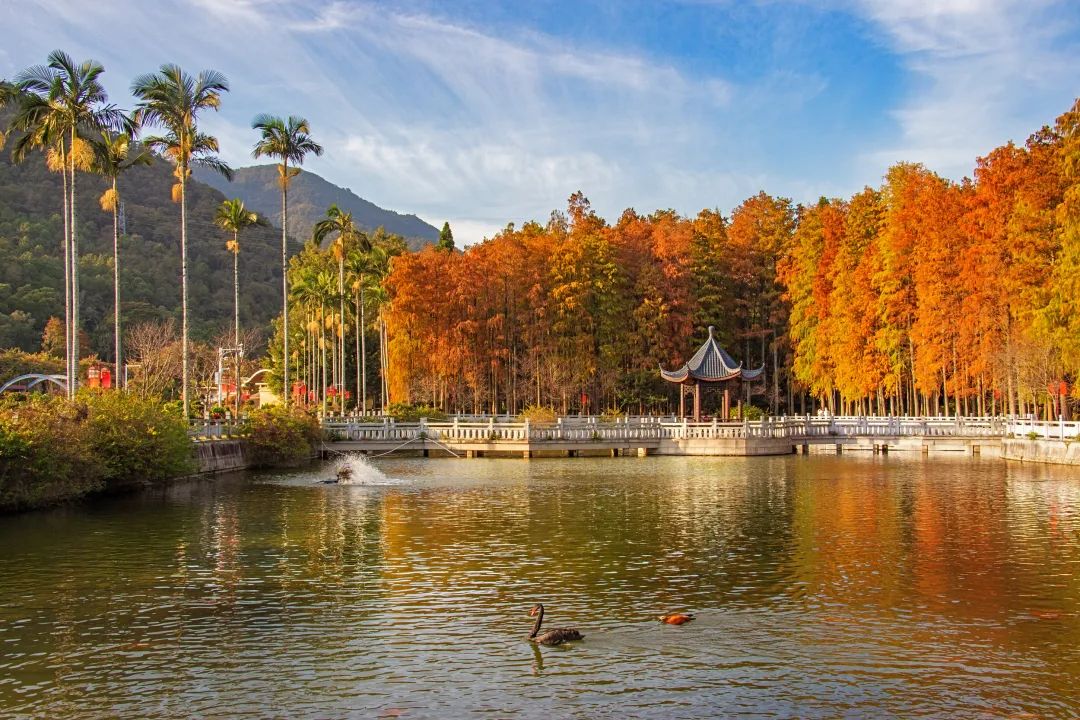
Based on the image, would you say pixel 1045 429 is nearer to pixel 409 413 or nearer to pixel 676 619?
pixel 409 413

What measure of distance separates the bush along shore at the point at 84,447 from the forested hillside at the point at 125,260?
1814 inches

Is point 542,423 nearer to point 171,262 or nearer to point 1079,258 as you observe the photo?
point 1079,258

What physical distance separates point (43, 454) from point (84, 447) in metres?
1.45

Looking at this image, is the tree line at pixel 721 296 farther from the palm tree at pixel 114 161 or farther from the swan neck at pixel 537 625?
the swan neck at pixel 537 625

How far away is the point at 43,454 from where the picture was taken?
2191 centimetres

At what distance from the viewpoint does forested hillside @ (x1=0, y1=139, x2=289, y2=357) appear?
236ft

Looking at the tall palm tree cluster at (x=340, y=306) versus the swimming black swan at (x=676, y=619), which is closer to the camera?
the swimming black swan at (x=676, y=619)

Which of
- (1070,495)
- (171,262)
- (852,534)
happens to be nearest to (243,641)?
(852,534)

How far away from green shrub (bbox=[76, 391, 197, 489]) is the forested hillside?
4570 centimetres

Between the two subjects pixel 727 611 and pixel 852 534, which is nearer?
pixel 727 611

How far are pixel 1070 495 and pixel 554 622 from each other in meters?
18.7

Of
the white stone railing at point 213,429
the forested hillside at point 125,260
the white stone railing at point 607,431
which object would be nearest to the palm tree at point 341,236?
the white stone railing at point 607,431

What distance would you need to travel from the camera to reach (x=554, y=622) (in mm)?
11836

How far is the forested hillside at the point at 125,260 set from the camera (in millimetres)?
72000
